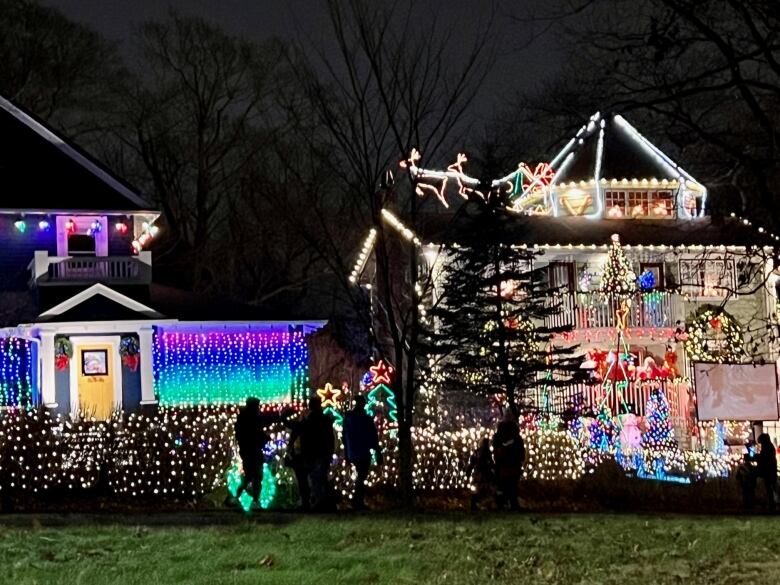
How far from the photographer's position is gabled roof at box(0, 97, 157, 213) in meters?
28.5

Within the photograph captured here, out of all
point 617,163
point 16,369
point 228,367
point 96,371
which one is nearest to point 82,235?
point 96,371

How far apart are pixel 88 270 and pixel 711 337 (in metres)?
16.1

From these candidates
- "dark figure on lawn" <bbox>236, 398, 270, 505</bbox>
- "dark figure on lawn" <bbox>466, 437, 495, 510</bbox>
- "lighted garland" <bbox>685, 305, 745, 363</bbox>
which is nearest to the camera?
"dark figure on lawn" <bbox>236, 398, 270, 505</bbox>

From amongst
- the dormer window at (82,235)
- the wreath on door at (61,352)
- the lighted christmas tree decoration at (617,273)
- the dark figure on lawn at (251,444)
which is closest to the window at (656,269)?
the lighted christmas tree decoration at (617,273)

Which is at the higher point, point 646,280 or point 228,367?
point 646,280

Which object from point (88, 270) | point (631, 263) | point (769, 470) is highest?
point (88, 270)

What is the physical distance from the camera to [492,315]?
23750 mm

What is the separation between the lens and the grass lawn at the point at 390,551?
8.09 metres

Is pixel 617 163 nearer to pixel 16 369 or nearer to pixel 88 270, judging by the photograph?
pixel 88 270

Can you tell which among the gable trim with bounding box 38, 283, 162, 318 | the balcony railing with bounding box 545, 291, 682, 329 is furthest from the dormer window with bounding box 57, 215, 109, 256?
the balcony railing with bounding box 545, 291, 682, 329

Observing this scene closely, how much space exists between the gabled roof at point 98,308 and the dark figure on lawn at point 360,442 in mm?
14287

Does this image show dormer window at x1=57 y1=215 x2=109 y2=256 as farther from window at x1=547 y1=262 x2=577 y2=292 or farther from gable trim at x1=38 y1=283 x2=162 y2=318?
window at x1=547 y1=262 x2=577 y2=292

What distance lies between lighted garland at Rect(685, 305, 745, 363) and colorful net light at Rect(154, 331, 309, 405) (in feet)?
34.1

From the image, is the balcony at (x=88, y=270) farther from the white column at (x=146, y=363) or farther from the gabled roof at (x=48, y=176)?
the white column at (x=146, y=363)
